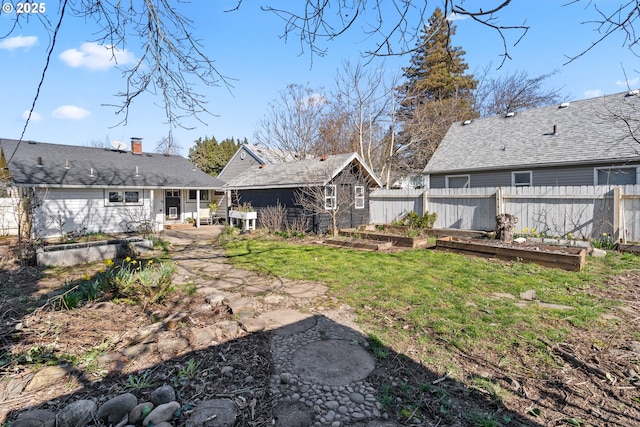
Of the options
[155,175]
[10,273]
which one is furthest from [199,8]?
[155,175]

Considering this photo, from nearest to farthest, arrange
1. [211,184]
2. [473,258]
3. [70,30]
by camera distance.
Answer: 1. [70,30]
2. [473,258]
3. [211,184]

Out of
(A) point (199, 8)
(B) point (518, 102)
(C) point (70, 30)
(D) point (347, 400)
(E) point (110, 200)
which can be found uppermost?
(B) point (518, 102)

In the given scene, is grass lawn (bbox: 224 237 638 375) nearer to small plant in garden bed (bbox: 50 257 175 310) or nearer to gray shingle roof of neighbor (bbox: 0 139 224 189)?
small plant in garden bed (bbox: 50 257 175 310)

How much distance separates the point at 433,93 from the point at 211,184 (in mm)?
20048

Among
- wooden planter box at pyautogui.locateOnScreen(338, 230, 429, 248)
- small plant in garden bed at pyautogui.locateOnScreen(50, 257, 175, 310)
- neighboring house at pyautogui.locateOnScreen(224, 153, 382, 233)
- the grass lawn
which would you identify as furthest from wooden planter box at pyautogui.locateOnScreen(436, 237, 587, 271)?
small plant in garden bed at pyautogui.locateOnScreen(50, 257, 175, 310)

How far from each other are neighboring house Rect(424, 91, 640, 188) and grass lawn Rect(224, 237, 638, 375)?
5.25 meters

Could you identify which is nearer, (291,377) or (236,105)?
(291,377)

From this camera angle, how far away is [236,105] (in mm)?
3211

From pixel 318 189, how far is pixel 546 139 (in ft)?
32.3

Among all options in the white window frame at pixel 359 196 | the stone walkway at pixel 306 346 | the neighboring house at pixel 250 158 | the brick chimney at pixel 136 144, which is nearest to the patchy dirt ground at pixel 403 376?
the stone walkway at pixel 306 346

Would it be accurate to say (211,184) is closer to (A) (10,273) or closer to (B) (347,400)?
(A) (10,273)

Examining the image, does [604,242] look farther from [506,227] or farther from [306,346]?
[306,346]

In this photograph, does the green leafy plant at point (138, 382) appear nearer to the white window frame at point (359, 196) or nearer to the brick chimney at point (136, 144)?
the white window frame at point (359, 196)

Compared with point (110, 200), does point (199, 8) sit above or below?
above
